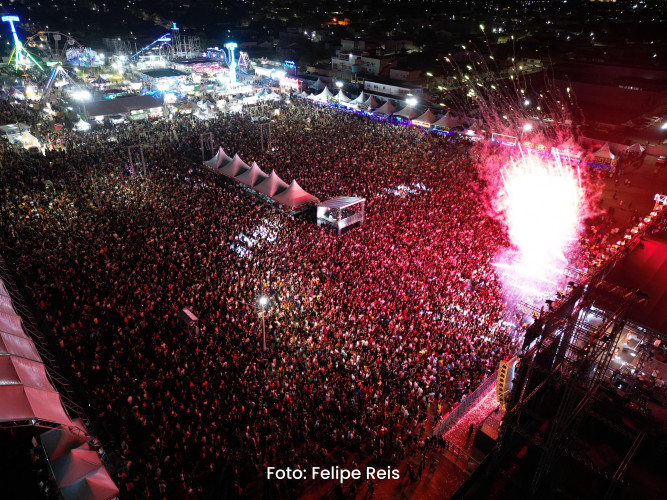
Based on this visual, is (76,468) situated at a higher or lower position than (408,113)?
lower

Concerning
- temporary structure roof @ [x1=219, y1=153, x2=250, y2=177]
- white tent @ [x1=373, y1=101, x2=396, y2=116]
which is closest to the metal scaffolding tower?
temporary structure roof @ [x1=219, y1=153, x2=250, y2=177]

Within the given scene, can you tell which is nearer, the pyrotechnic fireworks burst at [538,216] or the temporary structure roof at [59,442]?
the temporary structure roof at [59,442]

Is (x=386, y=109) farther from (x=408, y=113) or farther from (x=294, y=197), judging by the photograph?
(x=294, y=197)

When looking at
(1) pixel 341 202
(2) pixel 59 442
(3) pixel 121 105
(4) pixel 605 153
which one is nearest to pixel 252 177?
(1) pixel 341 202

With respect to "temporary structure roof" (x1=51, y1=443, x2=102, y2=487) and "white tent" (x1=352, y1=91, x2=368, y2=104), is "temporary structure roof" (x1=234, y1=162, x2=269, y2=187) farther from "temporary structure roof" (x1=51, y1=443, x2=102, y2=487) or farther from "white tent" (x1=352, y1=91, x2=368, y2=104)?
"white tent" (x1=352, y1=91, x2=368, y2=104)

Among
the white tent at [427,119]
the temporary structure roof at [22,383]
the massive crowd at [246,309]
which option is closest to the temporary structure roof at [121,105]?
the massive crowd at [246,309]

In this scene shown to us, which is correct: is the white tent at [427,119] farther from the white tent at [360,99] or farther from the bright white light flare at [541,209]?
the bright white light flare at [541,209]
